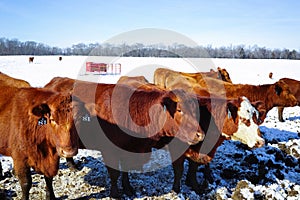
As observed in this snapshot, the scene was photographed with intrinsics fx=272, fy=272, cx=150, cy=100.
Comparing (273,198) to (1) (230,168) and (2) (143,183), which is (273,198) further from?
(2) (143,183)

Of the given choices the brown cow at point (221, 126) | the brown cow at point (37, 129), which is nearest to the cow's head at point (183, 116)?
the brown cow at point (221, 126)

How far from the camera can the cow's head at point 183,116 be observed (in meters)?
4.38

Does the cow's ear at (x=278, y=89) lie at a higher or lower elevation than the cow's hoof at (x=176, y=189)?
higher

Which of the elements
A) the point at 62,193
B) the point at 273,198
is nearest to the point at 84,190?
the point at 62,193

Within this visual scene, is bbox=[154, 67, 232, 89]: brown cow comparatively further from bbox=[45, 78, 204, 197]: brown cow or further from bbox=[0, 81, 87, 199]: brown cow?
bbox=[0, 81, 87, 199]: brown cow

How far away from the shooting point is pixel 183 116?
4.42m

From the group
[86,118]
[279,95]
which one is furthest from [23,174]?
[279,95]

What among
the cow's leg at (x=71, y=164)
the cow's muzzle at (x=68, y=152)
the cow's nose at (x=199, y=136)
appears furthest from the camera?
the cow's leg at (x=71, y=164)

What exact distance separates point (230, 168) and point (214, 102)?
1955mm

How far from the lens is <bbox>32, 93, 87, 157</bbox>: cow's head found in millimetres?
3596

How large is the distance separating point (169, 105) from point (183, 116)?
31 centimetres

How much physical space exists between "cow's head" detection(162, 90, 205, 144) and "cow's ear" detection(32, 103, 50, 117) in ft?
5.93

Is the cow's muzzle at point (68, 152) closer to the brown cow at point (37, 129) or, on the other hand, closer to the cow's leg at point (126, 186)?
the brown cow at point (37, 129)

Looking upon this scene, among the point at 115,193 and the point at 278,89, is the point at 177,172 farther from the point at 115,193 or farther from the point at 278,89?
the point at 278,89
